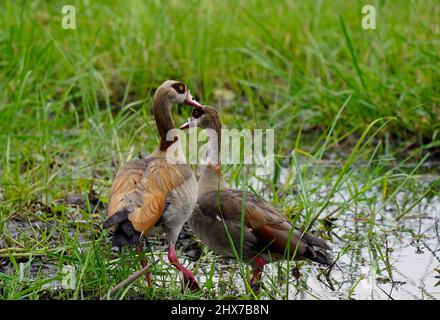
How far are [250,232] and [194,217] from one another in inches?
14.0

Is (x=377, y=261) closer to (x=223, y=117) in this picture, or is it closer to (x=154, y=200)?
(x=154, y=200)

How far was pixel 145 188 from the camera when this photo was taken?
4789 millimetres

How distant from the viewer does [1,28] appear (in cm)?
848

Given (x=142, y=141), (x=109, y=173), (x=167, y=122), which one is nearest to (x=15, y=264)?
(x=167, y=122)

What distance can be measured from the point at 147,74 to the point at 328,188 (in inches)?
91.6

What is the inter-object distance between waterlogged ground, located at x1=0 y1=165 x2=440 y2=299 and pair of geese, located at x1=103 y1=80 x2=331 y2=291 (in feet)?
0.38

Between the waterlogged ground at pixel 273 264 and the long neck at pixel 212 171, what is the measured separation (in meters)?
0.37

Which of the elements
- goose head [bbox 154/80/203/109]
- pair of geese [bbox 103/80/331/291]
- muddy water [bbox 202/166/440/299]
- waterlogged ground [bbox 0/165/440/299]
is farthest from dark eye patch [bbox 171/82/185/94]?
muddy water [bbox 202/166/440/299]

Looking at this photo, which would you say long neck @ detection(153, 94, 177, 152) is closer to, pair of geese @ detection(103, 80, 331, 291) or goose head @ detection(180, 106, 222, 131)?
pair of geese @ detection(103, 80, 331, 291)

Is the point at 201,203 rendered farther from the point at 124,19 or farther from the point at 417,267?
the point at 124,19

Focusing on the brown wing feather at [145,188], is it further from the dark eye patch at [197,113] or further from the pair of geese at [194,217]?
the dark eye patch at [197,113]

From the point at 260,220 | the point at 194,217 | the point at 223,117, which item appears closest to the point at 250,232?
the point at 260,220

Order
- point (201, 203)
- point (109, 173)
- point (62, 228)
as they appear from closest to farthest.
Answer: point (201, 203) → point (62, 228) → point (109, 173)

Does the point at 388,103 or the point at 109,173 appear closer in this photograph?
the point at 109,173
